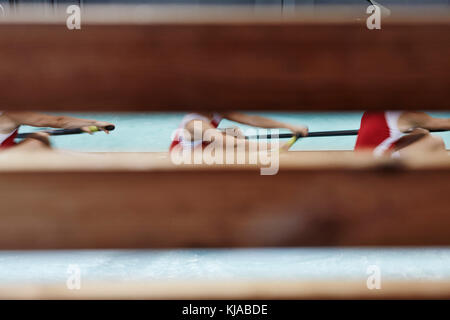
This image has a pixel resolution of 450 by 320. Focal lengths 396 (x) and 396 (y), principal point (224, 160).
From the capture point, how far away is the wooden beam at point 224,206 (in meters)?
0.45

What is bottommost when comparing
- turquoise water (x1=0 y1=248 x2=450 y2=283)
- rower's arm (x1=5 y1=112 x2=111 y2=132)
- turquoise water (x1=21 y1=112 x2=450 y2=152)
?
turquoise water (x1=0 y1=248 x2=450 y2=283)

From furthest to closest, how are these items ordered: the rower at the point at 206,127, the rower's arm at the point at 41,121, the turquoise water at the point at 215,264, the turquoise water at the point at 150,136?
the turquoise water at the point at 150,136, the turquoise water at the point at 215,264, the rower's arm at the point at 41,121, the rower at the point at 206,127

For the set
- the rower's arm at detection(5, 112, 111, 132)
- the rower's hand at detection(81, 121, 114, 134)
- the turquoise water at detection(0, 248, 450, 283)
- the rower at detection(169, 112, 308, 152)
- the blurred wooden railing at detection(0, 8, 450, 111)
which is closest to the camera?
the blurred wooden railing at detection(0, 8, 450, 111)

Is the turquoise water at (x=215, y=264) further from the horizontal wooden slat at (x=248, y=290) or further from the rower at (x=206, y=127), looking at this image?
the horizontal wooden slat at (x=248, y=290)

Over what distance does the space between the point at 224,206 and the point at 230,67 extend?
0.16 metres

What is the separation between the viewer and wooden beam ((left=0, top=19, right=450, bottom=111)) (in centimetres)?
44

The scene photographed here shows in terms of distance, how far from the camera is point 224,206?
1.51 feet

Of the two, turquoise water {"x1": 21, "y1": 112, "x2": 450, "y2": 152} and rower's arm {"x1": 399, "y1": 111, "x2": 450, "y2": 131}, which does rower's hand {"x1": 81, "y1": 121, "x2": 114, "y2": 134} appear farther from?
turquoise water {"x1": 21, "y1": 112, "x2": 450, "y2": 152}

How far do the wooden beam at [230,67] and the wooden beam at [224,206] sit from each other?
0.08m

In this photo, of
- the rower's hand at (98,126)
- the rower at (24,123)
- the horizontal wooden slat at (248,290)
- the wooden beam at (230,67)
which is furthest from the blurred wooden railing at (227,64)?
the rower's hand at (98,126)

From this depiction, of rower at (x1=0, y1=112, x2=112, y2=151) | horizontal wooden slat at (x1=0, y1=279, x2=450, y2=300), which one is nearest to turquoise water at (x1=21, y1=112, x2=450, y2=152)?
rower at (x1=0, y1=112, x2=112, y2=151)

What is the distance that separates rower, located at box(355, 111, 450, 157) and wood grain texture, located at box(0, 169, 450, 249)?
1.41 m

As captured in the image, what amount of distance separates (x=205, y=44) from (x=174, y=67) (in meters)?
0.04
